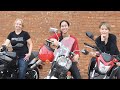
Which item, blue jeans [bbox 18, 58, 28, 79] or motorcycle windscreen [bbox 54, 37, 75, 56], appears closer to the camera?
motorcycle windscreen [bbox 54, 37, 75, 56]

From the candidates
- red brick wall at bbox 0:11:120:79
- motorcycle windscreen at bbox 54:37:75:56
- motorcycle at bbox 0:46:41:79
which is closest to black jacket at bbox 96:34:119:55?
motorcycle windscreen at bbox 54:37:75:56

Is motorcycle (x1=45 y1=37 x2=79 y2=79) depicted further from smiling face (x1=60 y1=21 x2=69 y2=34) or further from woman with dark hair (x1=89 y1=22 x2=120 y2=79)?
woman with dark hair (x1=89 y1=22 x2=120 y2=79)

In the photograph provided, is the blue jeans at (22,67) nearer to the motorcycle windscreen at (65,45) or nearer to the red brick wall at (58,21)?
the motorcycle windscreen at (65,45)

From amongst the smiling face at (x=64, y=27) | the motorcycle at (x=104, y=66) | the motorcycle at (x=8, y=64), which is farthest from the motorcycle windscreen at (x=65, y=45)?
the motorcycle at (x=8, y=64)

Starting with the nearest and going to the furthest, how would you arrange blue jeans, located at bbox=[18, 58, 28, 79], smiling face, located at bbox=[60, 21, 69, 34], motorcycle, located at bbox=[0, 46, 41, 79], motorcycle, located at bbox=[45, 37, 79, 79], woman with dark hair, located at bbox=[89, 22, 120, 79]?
motorcycle, located at bbox=[45, 37, 79, 79]
woman with dark hair, located at bbox=[89, 22, 120, 79]
smiling face, located at bbox=[60, 21, 69, 34]
motorcycle, located at bbox=[0, 46, 41, 79]
blue jeans, located at bbox=[18, 58, 28, 79]

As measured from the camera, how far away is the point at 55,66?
5.25m

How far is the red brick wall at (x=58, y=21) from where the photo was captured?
9.27 meters

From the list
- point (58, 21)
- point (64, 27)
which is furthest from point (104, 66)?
point (58, 21)

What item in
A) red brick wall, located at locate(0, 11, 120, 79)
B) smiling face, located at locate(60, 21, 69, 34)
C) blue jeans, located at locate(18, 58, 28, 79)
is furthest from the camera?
red brick wall, located at locate(0, 11, 120, 79)

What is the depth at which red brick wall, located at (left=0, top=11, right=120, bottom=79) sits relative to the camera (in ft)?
30.4

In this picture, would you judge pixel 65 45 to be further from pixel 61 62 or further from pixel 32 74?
pixel 32 74

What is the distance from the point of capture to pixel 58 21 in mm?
9492
